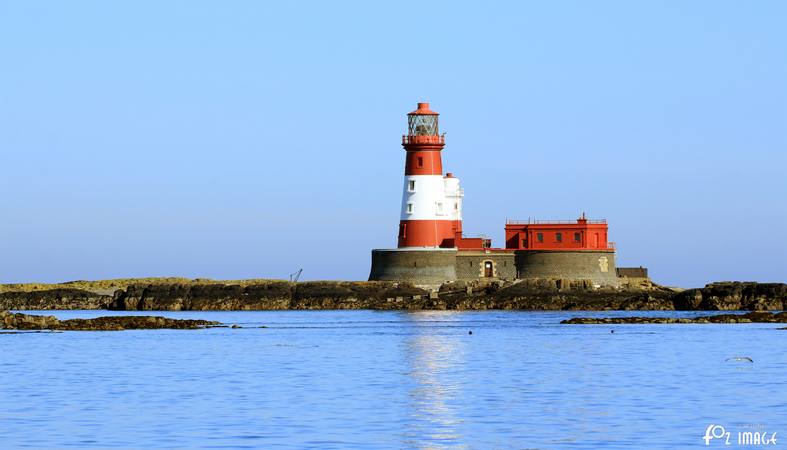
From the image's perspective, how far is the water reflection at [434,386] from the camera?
2316cm

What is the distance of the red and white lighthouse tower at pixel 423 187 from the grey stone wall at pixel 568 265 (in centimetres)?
445

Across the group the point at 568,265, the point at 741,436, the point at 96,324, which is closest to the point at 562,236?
the point at 568,265

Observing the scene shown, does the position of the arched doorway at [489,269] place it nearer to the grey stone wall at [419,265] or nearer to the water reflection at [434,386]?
the grey stone wall at [419,265]

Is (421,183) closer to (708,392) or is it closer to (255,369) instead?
(255,369)

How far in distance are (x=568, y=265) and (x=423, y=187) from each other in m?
9.27

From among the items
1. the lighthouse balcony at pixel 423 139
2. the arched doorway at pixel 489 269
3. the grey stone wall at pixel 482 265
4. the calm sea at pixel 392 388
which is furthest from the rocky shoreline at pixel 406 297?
the calm sea at pixel 392 388

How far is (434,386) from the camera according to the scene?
32344 millimetres

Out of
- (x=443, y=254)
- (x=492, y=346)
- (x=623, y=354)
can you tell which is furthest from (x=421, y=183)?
(x=623, y=354)

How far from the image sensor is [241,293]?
81.3 meters

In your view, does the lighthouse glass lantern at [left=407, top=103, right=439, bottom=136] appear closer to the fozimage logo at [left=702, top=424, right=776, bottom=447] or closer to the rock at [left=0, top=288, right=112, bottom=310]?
the rock at [left=0, top=288, right=112, bottom=310]

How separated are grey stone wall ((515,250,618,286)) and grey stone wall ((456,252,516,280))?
0.46 meters

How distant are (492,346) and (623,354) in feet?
18.8

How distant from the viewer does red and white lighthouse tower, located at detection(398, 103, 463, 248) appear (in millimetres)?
76625

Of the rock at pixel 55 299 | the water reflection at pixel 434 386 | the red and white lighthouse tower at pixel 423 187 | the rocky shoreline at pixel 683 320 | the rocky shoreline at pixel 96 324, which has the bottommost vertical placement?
the water reflection at pixel 434 386
